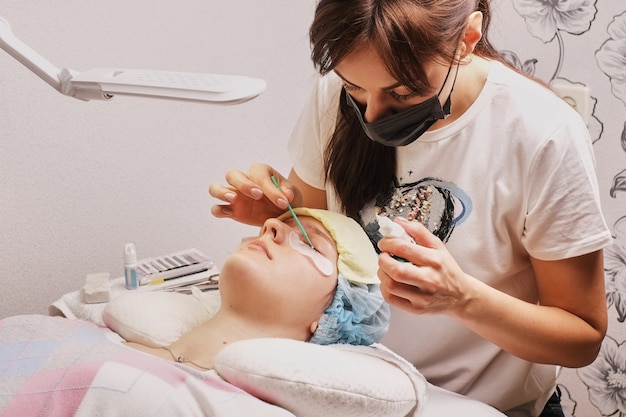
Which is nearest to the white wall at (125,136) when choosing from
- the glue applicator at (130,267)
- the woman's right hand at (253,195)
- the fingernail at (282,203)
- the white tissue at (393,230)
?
the glue applicator at (130,267)

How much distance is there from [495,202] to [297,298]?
1.49 feet

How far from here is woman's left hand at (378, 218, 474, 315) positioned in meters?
1.25

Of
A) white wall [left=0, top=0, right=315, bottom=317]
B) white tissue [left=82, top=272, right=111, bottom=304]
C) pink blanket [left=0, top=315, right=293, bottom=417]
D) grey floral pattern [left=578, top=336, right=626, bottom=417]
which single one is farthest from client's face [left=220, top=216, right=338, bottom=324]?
grey floral pattern [left=578, top=336, right=626, bottom=417]

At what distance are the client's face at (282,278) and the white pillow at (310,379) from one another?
7.2 inches

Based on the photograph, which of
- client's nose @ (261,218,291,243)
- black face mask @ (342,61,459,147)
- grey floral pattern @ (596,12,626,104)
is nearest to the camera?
black face mask @ (342,61,459,147)

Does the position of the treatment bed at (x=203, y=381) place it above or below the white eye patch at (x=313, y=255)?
below

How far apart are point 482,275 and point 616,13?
0.91 m

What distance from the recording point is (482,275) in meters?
1.55

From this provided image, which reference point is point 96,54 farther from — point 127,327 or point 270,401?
point 270,401

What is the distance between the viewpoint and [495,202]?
4.89 feet

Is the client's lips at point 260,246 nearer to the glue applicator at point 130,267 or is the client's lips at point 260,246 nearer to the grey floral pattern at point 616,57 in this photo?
the glue applicator at point 130,267

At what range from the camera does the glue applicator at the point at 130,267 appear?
6.37ft

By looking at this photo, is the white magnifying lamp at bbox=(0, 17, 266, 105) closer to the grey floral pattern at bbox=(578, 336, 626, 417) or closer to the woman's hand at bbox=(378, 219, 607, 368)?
the woman's hand at bbox=(378, 219, 607, 368)

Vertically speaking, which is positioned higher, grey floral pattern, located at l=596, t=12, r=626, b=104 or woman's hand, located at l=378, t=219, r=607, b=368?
grey floral pattern, located at l=596, t=12, r=626, b=104
